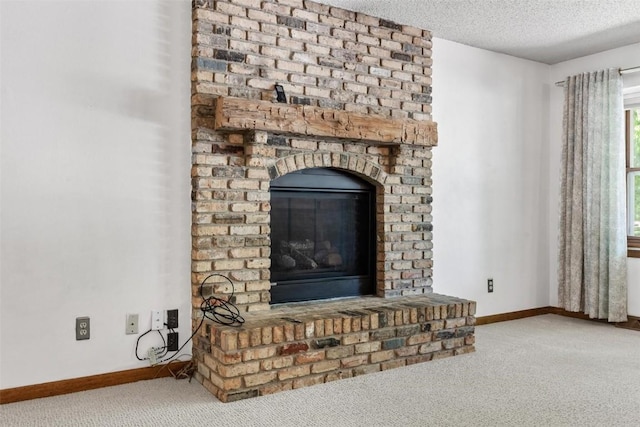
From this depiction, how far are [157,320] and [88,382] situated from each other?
45 centimetres

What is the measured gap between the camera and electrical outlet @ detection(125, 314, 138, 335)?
9.21ft

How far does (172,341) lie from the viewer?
294cm

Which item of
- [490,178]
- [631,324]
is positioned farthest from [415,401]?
[631,324]

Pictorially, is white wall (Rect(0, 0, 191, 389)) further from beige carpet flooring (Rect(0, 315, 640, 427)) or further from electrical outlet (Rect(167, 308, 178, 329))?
beige carpet flooring (Rect(0, 315, 640, 427))

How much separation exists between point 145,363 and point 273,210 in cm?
116

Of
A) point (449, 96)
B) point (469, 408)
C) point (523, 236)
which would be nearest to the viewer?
point (469, 408)

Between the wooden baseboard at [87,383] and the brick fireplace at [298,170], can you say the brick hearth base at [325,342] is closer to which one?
the brick fireplace at [298,170]

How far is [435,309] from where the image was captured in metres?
3.28

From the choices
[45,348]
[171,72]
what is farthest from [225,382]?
[171,72]

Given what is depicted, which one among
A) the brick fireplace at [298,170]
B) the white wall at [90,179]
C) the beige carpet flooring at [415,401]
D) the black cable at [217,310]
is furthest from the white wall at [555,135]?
the white wall at [90,179]

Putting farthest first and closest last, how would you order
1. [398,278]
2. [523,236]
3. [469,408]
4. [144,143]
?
[523,236]
[398,278]
[144,143]
[469,408]

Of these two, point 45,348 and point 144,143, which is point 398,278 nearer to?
point 144,143

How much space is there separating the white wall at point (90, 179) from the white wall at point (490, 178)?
205 cm

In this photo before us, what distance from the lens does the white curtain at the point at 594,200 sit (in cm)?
421
